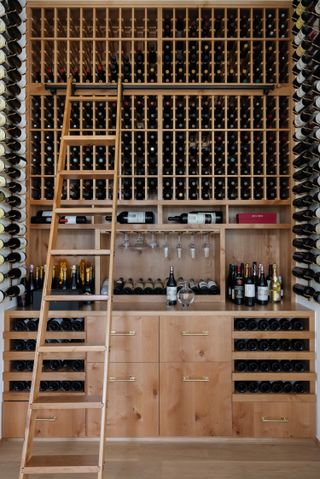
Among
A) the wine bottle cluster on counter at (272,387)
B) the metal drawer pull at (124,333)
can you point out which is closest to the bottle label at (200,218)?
the metal drawer pull at (124,333)

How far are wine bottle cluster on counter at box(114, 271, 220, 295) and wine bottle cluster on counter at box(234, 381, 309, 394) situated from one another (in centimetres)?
64

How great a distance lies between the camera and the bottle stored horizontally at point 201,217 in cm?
276

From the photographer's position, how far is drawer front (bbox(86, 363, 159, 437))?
2.32 meters

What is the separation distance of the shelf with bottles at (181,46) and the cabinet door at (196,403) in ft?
6.41

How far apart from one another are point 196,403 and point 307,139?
5.55 ft

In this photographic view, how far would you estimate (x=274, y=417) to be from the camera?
2.31 m

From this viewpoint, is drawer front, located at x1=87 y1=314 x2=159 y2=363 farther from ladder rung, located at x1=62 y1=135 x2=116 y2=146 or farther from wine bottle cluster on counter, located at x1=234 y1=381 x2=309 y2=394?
ladder rung, located at x1=62 y1=135 x2=116 y2=146

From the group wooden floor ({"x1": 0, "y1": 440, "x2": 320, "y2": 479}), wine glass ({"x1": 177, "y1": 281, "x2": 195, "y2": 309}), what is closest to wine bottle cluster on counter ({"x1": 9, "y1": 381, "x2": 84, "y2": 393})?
wooden floor ({"x1": 0, "y1": 440, "x2": 320, "y2": 479})

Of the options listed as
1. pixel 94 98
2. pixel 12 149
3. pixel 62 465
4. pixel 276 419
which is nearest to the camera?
pixel 62 465

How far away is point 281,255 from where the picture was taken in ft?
9.66

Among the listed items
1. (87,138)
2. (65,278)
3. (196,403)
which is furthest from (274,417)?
(87,138)

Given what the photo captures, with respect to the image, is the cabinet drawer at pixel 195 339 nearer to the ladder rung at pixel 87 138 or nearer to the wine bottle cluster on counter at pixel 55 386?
the wine bottle cluster on counter at pixel 55 386

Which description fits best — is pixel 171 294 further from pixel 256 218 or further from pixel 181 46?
pixel 181 46

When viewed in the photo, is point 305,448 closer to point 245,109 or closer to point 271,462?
point 271,462
